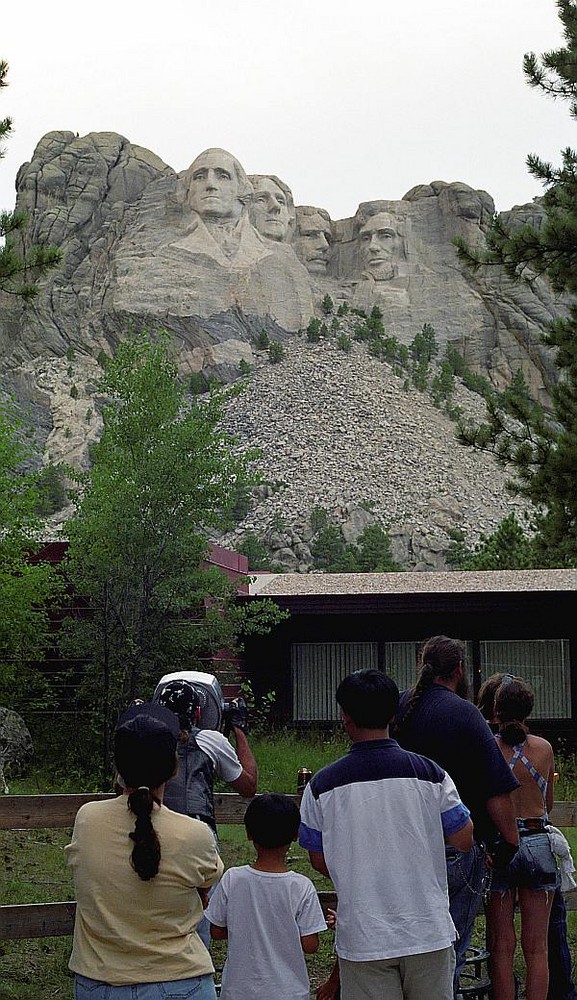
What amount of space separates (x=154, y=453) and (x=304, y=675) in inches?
197

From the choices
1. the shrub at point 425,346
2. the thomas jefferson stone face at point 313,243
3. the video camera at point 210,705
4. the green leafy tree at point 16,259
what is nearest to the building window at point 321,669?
the green leafy tree at point 16,259

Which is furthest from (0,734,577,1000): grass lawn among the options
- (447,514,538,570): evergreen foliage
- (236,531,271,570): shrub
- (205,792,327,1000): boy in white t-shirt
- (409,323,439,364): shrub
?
(409,323,439,364): shrub

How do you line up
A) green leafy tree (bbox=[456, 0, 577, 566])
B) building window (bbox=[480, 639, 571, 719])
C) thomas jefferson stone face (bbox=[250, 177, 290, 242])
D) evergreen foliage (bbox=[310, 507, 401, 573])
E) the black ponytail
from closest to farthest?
the black ponytail
green leafy tree (bbox=[456, 0, 577, 566])
building window (bbox=[480, 639, 571, 719])
evergreen foliage (bbox=[310, 507, 401, 573])
thomas jefferson stone face (bbox=[250, 177, 290, 242])

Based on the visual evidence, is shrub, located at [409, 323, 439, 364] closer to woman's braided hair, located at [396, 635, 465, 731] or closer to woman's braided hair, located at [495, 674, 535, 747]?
woman's braided hair, located at [495, 674, 535, 747]

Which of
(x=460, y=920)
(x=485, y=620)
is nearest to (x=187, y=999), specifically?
(x=460, y=920)

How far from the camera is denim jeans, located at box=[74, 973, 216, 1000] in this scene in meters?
2.97

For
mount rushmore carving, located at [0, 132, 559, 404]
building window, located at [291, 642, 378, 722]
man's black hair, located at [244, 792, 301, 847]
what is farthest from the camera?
mount rushmore carving, located at [0, 132, 559, 404]

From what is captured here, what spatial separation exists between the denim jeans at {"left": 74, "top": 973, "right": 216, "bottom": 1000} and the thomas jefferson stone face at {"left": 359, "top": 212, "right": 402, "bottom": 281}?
125727 mm

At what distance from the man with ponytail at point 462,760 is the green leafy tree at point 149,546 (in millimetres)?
11250

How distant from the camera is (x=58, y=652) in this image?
55.0 feet

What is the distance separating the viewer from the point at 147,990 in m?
2.97

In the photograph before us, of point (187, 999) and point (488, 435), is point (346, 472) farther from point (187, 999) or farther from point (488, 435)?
point (187, 999)

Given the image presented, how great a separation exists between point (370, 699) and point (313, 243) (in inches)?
5078

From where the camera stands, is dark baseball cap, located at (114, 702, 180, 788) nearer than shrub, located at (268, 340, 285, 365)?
Yes
